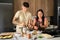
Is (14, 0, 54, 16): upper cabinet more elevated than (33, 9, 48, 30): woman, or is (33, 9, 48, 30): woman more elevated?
(14, 0, 54, 16): upper cabinet

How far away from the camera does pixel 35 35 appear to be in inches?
90.4

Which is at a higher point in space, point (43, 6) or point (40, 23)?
point (43, 6)

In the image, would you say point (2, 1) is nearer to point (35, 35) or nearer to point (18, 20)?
point (18, 20)

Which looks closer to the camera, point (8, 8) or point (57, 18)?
point (8, 8)

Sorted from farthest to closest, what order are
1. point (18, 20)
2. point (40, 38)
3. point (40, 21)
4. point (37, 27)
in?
point (18, 20) < point (40, 21) < point (37, 27) < point (40, 38)

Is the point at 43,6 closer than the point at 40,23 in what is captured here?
No

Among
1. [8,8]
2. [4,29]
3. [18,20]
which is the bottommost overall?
[4,29]

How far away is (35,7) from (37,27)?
6.12 feet

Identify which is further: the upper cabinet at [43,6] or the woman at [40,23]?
the upper cabinet at [43,6]

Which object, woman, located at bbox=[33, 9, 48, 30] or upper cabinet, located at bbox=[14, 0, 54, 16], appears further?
upper cabinet, located at bbox=[14, 0, 54, 16]

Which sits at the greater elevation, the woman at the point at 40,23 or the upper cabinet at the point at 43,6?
the upper cabinet at the point at 43,6

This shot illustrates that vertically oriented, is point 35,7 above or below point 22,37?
above

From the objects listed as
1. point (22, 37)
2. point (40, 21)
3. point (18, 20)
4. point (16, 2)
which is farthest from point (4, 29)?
point (22, 37)

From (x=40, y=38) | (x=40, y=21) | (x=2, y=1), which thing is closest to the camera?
(x=40, y=38)
